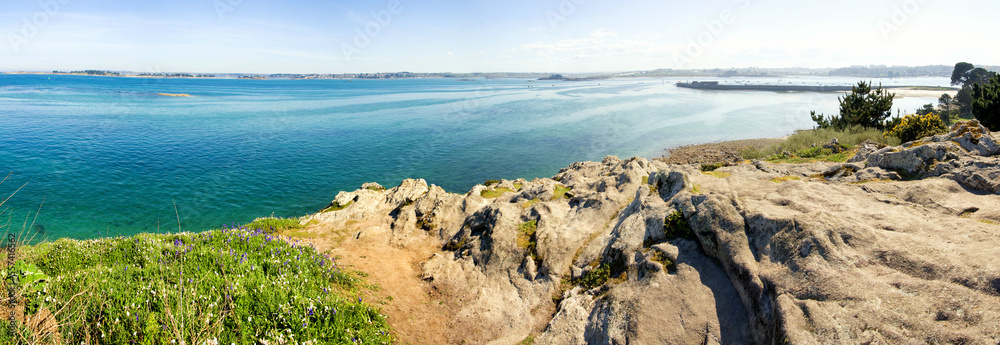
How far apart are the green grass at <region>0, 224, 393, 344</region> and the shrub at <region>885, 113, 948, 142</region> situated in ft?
123

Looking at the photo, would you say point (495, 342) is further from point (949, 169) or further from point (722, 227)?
point (949, 169)

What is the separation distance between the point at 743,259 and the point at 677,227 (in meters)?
2.19

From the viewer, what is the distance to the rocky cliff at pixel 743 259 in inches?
267

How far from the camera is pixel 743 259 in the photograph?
9.05m

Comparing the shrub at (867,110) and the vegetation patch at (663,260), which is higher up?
the shrub at (867,110)

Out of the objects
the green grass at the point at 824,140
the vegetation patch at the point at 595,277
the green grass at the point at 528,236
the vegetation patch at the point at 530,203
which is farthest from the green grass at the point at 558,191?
the green grass at the point at 824,140

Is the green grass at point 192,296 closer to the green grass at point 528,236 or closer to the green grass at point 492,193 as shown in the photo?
the green grass at point 528,236

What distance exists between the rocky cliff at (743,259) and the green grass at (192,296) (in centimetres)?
386

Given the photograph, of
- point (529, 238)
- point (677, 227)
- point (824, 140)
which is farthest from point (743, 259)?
point (824, 140)

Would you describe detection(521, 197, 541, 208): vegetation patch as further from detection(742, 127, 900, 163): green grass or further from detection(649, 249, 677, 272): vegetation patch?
detection(742, 127, 900, 163): green grass

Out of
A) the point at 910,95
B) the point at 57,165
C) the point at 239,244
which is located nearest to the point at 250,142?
the point at 57,165

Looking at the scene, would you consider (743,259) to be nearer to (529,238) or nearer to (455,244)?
(529,238)

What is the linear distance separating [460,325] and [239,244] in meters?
7.49

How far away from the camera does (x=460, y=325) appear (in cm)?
1167
